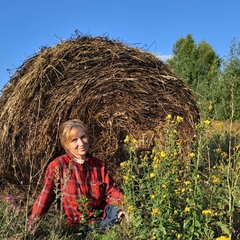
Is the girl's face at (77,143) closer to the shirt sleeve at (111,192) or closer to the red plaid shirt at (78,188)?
the red plaid shirt at (78,188)

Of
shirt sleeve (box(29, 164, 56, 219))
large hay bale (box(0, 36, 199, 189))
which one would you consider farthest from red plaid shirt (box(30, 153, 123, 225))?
large hay bale (box(0, 36, 199, 189))

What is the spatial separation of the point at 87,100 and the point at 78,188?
1079mm

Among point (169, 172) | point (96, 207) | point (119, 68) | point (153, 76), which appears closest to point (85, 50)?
point (119, 68)

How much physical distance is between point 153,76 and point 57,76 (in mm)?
1080

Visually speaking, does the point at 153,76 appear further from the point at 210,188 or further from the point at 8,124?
the point at 210,188

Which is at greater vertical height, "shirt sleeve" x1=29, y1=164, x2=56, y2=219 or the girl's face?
the girl's face

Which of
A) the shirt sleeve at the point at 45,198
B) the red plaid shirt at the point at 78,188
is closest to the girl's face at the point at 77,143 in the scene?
the red plaid shirt at the point at 78,188

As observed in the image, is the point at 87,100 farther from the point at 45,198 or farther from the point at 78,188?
the point at 45,198

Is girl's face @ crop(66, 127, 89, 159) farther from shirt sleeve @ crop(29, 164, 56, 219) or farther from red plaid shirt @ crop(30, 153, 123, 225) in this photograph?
shirt sleeve @ crop(29, 164, 56, 219)

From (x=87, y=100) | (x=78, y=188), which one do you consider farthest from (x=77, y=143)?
(x=87, y=100)

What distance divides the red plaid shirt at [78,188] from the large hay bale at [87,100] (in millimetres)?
316

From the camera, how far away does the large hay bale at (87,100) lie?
163 inches

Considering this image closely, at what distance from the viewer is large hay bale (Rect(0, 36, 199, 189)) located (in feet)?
13.6

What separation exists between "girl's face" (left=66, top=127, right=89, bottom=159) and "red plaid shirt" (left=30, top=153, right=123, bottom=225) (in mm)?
68
